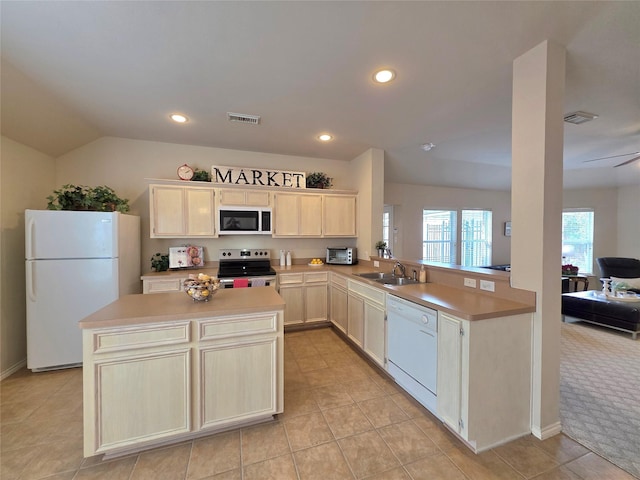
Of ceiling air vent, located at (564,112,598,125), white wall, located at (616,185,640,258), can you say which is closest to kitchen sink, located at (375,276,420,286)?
ceiling air vent, located at (564,112,598,125)

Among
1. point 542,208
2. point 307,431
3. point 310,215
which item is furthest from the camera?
point 310,215

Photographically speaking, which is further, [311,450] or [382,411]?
[382,411]

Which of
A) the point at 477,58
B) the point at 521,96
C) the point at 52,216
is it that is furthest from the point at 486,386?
the point at 52,216

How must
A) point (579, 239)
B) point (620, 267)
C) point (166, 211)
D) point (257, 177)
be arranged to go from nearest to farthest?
point (166, 211) < point (257, 177) < point (620, 267) < point (579, 239)

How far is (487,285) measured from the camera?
2.16 metres

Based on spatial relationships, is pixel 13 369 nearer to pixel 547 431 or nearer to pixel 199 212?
pixel 199 212

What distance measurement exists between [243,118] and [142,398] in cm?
271

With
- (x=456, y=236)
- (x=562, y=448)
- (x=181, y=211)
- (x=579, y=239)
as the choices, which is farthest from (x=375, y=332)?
(x=579, y=239)

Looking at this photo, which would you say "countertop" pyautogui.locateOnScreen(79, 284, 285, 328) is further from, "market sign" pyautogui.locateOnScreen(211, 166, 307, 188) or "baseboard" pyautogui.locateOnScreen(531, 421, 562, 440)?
"market sign" pyautogui.locateOnScreen(211, 166, 307, 188)

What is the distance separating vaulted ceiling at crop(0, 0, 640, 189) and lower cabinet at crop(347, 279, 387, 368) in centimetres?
195

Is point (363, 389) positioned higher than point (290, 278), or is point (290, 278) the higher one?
point (290, 278)

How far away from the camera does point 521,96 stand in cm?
189

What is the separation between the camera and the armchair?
515 cm

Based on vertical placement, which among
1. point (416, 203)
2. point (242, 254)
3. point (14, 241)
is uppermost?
point (416, 203)
